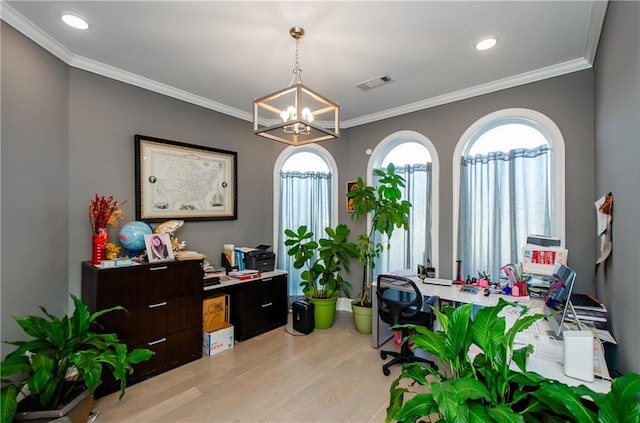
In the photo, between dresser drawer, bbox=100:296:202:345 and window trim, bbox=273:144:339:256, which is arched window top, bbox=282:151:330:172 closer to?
window trim, bbox=273:144:339:256

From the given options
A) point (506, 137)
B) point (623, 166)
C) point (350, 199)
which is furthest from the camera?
point (350, 199)

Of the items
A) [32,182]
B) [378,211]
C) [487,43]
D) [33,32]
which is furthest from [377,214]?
[33,32]

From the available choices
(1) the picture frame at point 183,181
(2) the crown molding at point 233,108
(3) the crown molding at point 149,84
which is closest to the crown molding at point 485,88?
(2) the crown molding at point 233,108

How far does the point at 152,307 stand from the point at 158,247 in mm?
541

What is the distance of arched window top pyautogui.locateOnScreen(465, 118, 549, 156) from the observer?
2.95 metres

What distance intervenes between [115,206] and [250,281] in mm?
1570

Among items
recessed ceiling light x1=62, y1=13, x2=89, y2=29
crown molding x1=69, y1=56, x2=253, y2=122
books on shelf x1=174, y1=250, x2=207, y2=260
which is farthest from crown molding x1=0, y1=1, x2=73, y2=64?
books on shelf x1=174, y1=250, x2=207, y2=260

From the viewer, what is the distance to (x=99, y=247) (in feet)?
8.27

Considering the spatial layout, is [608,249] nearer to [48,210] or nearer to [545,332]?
[545,332]

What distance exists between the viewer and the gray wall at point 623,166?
1.29m

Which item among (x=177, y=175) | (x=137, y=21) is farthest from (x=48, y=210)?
(x=137, y=21)

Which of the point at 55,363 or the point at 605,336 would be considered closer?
the point at 605,336

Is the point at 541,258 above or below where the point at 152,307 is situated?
above

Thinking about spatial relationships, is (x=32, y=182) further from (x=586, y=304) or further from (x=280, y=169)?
(x=586, y=304)
